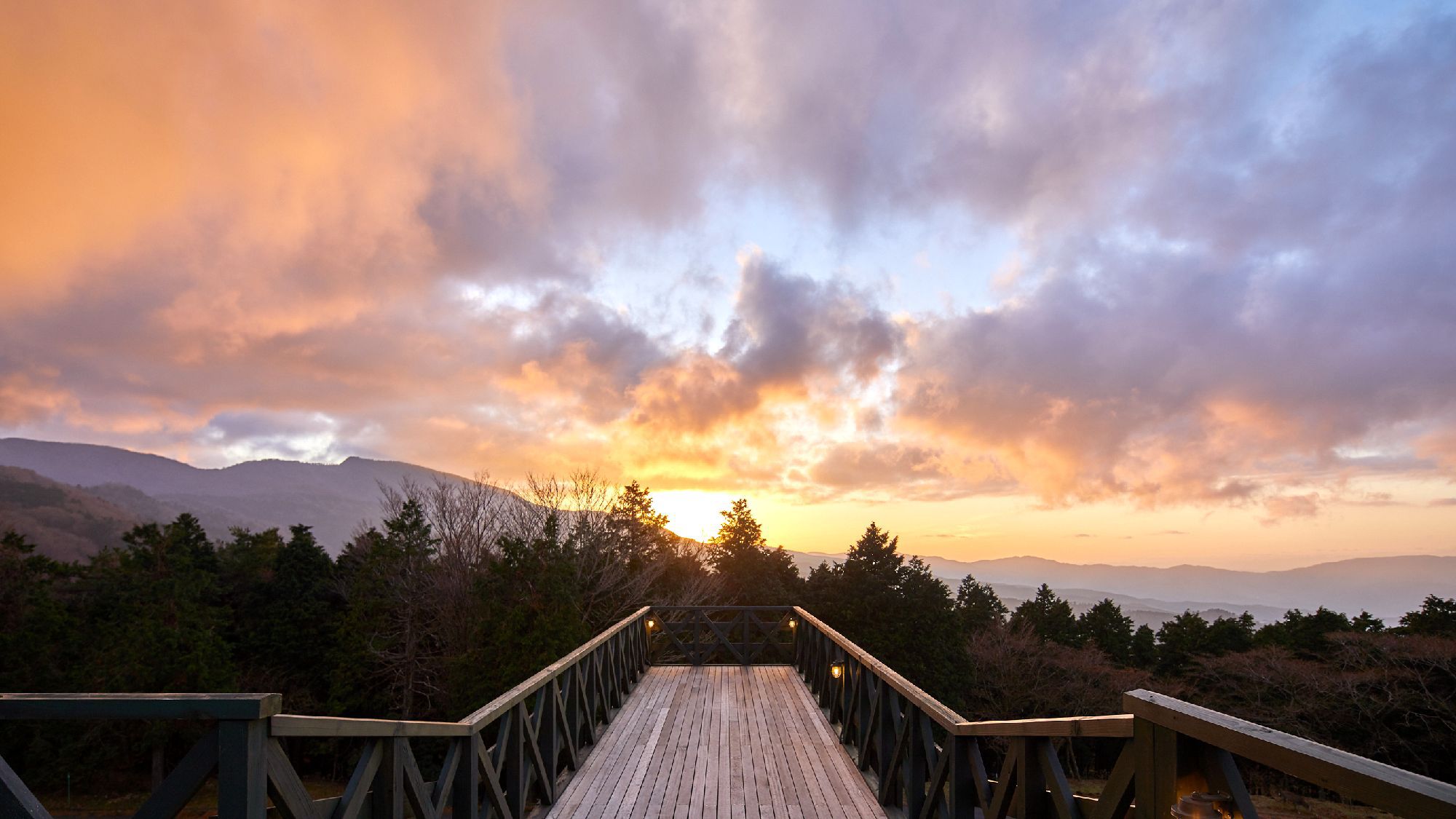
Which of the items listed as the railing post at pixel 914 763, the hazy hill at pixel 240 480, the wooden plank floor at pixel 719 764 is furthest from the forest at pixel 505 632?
the hazy hill at pixel 240 480

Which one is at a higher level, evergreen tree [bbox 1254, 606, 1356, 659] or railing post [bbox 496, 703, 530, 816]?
railing post [bbox 496, 703, 530, 816]

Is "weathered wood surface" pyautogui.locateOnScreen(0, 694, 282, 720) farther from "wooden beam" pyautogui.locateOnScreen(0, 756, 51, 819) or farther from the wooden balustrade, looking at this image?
"wooden beam" pyautogui.locateOnScreen(0, 756, 51, 819)

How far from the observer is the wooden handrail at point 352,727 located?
201cm

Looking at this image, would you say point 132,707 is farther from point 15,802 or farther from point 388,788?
point 388,788

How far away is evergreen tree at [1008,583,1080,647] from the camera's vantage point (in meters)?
30.0

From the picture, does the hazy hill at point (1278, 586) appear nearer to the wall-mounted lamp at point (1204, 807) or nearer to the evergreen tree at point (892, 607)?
the evergreen tree at point (892, 607)

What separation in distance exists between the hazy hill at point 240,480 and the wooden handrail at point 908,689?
91.4 m

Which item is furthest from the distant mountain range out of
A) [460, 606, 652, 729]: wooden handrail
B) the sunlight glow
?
[460, 606, 652, 729]: wooden handrail

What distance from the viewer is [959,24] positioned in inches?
357

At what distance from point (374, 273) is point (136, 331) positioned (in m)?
8.49

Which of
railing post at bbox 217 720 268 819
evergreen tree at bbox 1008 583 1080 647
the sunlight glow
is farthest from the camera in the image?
the sunlight glow

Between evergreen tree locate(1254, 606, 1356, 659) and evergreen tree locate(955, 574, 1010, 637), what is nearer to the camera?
evergreen tree locate(1254, 606, 1356, 659)

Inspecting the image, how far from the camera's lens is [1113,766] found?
2035 millimetres

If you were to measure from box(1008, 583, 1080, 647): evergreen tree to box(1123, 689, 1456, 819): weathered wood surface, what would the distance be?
3101cm
